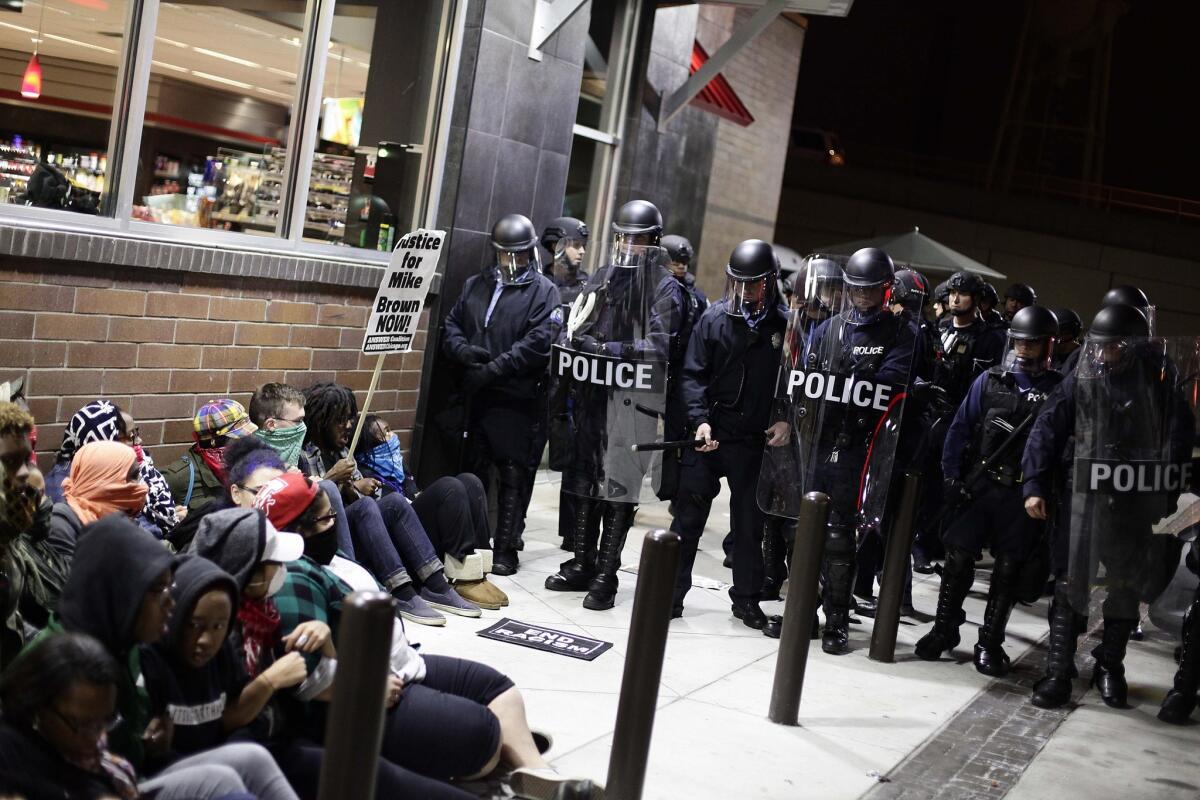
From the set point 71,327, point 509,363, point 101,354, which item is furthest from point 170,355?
point 509,363

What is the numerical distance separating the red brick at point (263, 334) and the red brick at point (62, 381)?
3.38 feet

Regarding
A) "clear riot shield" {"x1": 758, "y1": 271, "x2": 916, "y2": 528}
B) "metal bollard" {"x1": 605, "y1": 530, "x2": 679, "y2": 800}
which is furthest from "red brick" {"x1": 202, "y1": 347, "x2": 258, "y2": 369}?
"metal bollard" {"x1": 605, "y1": 530, "x2": 679, "y2": 800}

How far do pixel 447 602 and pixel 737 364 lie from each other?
83.3 inches

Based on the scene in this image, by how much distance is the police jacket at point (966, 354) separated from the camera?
9297 mm

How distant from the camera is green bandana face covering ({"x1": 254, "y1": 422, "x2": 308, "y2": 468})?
618 cm

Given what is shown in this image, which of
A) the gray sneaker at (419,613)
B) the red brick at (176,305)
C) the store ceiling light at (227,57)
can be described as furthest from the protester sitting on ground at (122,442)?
the store ceiling light at (227,57)

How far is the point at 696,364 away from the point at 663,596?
3.10 meters

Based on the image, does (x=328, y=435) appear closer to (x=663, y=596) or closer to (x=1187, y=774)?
(x=663, y=596)

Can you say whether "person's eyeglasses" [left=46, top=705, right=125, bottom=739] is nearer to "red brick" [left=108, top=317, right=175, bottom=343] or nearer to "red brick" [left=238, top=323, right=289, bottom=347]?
"red brick" [left=108, top=317, right=175, bottom=343]

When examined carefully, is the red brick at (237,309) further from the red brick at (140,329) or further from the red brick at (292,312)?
the red brick at (140,329)

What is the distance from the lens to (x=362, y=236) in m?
8.53

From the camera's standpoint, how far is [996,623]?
24.3 feet

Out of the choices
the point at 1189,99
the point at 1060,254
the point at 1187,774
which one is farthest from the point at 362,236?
the point at 1189,99

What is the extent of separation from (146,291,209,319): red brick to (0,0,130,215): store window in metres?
0.51
